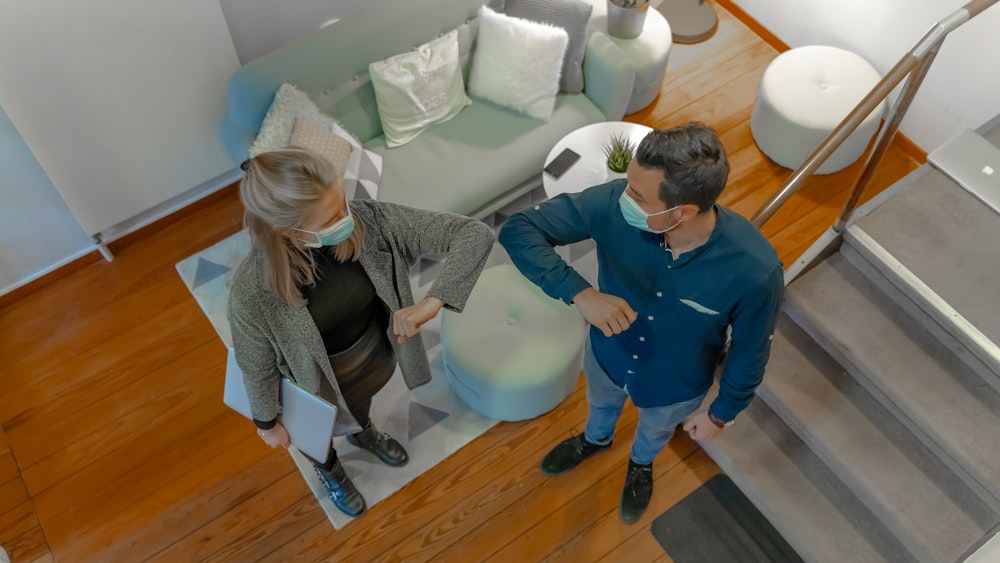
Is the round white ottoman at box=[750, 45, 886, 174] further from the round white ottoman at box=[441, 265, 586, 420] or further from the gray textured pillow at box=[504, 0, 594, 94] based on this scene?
the round white ottoman at box=[441, 265, 586, 420]

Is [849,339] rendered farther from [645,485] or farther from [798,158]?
[798,158]

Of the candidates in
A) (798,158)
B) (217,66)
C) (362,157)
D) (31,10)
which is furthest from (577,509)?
(31,10)

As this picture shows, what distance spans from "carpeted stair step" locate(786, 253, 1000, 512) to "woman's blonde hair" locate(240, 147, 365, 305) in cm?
173

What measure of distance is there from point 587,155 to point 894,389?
5.14ft

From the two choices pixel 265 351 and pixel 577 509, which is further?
pixel 577 509

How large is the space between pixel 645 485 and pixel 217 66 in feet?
7.88

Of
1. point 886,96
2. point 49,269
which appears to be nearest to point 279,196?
point 886,96

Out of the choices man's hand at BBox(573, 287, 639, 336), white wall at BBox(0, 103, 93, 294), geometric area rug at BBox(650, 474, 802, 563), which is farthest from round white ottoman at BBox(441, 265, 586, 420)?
white wall at BBox(0, 103, 93, 294)

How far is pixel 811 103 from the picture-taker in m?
3.78

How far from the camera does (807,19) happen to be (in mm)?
4242

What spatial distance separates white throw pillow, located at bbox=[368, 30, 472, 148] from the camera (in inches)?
137

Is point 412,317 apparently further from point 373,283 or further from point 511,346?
point 511,346

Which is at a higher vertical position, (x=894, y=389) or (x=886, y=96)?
(x=886, y=96)

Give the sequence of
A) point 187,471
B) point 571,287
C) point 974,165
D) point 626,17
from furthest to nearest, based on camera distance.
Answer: point 626,17
point 187,471
point 974,165
point 571,287
